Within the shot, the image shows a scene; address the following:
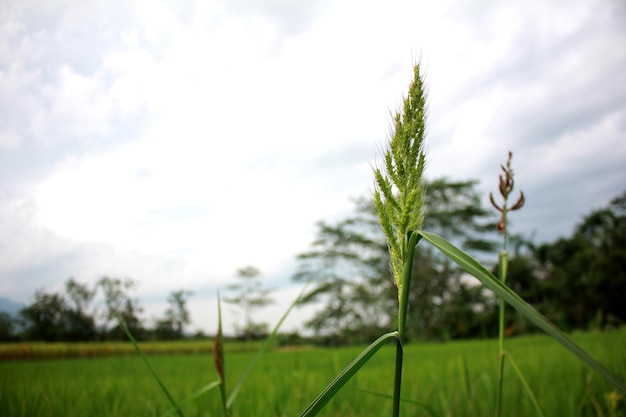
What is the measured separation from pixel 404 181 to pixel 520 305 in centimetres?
24

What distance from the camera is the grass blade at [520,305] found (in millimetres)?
343

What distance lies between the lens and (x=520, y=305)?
39 cm

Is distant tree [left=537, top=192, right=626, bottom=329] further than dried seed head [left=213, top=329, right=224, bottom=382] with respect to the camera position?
Result: Yes

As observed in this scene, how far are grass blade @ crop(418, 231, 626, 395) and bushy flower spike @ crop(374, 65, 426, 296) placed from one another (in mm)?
57

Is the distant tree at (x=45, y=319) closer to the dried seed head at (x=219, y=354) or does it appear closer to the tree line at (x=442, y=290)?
the tree line at (x=442, y=290)

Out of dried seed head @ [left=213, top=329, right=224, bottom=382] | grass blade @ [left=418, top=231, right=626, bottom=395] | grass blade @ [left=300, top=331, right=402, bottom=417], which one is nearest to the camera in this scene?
grass blade @ [left=418, top=231, right=626, bottom=395]

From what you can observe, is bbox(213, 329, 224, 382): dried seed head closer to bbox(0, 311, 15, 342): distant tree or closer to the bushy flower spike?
the bushy flower spike

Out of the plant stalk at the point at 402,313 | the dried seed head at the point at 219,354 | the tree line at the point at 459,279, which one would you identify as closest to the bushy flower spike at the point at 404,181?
the plant stalk at the point at 402,313

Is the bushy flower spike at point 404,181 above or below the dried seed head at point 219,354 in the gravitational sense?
above

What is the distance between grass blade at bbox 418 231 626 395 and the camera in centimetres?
34

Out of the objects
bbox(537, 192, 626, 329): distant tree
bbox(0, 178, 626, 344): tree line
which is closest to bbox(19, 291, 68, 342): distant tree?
bbox(0, 178, 626, 344): tree line

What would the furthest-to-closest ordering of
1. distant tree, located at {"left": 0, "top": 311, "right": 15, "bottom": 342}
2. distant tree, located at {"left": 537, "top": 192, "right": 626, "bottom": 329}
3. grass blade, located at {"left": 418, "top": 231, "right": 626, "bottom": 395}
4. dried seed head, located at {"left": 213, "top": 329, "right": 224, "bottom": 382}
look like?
1. distant tree, located at {"left": 0, "top": 311, "right": 15, "bottom": 342}
2. distant tree, located at {"left": 537, "top": 192, "right": 626, "bottom": 329}
3. dried seed head, located at {"left": 213, "top": 329, "right": 224, "bottom": 382}
4. grass blade, located at {"left": 418, "top": 231, "right": 626, "bottom": 395}

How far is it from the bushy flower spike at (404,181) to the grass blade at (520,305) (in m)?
0.06

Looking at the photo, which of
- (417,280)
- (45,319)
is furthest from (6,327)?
(417,280)
